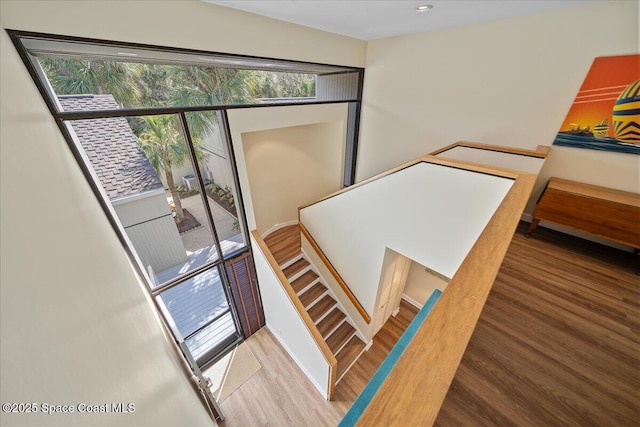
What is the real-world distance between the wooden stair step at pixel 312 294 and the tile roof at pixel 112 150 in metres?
3.26

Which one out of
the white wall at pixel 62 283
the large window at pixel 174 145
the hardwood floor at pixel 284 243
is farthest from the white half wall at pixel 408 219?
the white wall at pixel 62 283

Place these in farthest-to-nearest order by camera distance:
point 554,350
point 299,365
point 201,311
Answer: point 299,365 < point 201,311 < point 554,350

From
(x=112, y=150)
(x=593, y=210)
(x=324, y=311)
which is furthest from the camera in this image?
(x=324, y=311)

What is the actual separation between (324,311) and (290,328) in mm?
924

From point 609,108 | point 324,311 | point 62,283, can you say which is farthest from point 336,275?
point 609,108

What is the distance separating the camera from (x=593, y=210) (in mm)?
2404

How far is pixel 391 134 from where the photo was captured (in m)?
4.61

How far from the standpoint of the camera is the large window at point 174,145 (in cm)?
221

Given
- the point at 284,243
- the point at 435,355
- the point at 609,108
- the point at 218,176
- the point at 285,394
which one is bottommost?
the point at 285,394

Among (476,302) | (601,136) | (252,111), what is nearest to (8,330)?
(476,302)

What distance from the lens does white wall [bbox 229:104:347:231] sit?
3224 mm

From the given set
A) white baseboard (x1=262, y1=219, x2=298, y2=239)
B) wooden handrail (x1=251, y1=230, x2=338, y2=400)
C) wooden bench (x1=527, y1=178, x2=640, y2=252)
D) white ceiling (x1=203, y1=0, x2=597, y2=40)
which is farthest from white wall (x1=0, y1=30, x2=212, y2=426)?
wooden bench (x1=527, y1=178, x2=640, y2=252)

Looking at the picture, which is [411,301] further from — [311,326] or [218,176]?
[218,176]

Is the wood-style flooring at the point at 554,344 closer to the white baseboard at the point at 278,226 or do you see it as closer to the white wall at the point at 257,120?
the white wall at the point at 257,120
